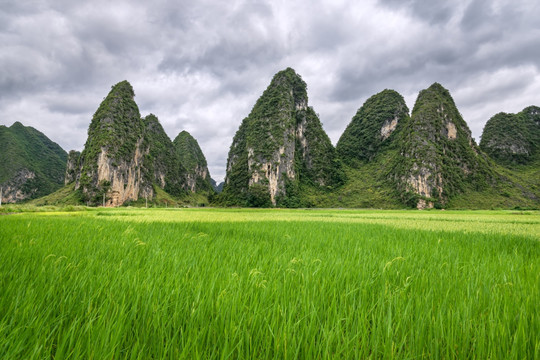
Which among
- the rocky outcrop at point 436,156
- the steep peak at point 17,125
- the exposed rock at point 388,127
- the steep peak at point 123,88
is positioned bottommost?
the rocky outcrop at point 436,156

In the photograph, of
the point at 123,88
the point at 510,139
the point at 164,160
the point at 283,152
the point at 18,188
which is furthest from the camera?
the point at 164,160

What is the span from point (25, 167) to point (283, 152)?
112528 millimetres

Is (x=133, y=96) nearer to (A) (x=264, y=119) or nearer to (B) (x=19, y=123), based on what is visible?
(A) (x=264, y=119)

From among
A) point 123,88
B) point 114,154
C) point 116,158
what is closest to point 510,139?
point 116,158

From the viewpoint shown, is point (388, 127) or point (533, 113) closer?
point (388, 127)

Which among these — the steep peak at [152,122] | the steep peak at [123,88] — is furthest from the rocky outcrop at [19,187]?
the steep peak at [123,88]

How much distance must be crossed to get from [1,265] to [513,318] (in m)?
3.35

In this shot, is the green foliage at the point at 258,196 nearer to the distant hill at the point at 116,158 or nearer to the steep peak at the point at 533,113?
the distant hill at the point at 116,158

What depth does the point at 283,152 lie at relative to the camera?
73438mm

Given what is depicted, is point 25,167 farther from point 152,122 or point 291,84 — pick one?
point 291,84

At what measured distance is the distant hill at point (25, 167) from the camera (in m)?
93.6

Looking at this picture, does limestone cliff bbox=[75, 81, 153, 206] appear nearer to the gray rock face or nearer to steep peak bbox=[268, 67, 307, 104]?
steep peak bbox=[268, 67, 307, 104]

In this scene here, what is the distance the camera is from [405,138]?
74625 millimetres

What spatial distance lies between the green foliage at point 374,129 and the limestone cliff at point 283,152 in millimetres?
12039
